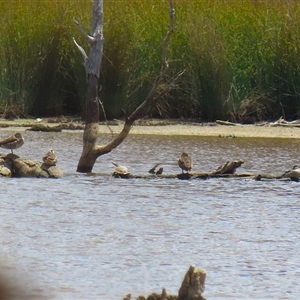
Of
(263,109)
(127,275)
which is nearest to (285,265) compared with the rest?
(127,275)

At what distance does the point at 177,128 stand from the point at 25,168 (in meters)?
5.15

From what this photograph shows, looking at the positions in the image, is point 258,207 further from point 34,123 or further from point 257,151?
point 34,123

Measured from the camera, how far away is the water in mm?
5719

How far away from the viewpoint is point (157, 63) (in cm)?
1571

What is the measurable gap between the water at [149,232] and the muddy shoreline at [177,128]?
8.13 ft


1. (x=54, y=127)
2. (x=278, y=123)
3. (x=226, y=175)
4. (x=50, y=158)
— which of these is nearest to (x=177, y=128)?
(x=278, y=123)

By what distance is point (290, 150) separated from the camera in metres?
12.8

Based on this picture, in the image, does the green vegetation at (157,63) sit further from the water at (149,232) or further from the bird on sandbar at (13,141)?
the bird on sandbar at (13,141)

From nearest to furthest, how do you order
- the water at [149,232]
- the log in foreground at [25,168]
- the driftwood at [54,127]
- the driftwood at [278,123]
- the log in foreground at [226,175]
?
the water at [149,232] → the log in foreground at [25,168] → the log in foreground at [226,175] → the driftwood at [54,127] → the driftwood at [278,123]


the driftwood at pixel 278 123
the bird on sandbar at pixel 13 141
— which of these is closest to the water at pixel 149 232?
the bird on sandbar at pixel 13 141

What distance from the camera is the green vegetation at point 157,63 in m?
15.2

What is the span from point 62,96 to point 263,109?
323 centimetres

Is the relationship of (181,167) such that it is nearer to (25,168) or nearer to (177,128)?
(25,168)

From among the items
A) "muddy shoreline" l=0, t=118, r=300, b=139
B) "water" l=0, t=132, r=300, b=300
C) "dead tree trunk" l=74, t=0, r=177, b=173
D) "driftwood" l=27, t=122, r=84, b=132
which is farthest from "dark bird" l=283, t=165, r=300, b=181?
"driftwood" l=27, t=122, r=84, b=132
